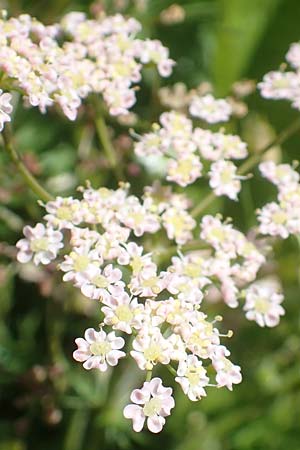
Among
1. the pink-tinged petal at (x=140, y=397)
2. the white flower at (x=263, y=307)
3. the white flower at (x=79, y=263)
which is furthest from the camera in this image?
the white flower at (x=263, y=307)

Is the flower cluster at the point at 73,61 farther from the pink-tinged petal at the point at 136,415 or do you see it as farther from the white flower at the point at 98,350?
the pink-tinged petal at the point at 136,415

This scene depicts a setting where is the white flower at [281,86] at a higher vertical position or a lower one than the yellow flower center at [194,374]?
higher

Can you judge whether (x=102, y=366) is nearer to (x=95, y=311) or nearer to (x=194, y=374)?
(x=194, y=374)

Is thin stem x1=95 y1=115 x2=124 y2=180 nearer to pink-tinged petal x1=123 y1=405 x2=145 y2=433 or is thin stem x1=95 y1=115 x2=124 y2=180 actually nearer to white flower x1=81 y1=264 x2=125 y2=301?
white flower x1=81 y1=264 x2=125 y2=301

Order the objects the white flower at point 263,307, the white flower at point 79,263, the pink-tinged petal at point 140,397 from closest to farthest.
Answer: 1. the pink-tinged petal at point 140,397
2. the white flower at point 79,263
3. the white flower at point 263,307

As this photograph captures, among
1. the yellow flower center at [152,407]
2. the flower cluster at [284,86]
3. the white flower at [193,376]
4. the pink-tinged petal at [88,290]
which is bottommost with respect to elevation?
the yellow flower center at [152,407]

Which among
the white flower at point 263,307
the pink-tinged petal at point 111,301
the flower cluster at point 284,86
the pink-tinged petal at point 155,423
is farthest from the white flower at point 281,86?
the pink-tinged petal at point 155,423

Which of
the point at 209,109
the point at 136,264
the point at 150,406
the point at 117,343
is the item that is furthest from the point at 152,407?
the point at 209,109
